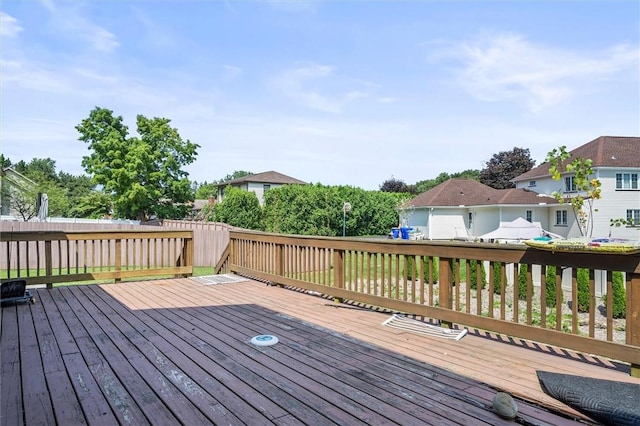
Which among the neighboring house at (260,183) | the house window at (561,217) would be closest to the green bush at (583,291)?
the house window at (561,217)

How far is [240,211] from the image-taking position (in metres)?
18.3

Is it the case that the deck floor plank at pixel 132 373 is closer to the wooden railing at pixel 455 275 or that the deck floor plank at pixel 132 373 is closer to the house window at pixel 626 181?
the wooden railing at pixel 455 275

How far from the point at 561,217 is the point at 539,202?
136 cm

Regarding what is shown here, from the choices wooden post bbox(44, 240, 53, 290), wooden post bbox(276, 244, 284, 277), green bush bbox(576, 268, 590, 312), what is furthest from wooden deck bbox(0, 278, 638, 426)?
green bush bbox(576, 268, 590, 312)

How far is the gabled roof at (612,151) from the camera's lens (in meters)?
18.5

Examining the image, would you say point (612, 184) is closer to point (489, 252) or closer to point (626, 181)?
point (626, 181)

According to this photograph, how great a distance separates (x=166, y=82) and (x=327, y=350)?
9.57 m

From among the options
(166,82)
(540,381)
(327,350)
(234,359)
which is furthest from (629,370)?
(166,82)

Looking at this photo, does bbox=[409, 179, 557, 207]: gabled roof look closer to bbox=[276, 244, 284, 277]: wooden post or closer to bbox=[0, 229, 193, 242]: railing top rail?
bbox=[276, 244, 284, 277]: wooden post

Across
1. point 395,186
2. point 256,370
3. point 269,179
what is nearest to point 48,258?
point 256,370

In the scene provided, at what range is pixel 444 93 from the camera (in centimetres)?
1074

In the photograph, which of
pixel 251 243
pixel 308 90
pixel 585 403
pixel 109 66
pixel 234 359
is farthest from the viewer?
pixel 308 90

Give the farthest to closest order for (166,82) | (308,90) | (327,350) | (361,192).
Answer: (361,192) < (308,90) < (166,82) < (327,350)

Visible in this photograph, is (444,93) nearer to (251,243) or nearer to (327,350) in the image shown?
(251,243)
